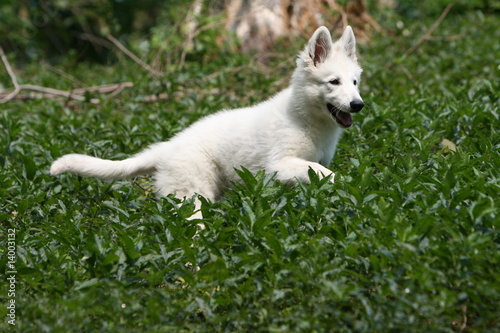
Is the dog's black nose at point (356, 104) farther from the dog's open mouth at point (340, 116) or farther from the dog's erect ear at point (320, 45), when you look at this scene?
the dog's erect ear at point (320, 45)

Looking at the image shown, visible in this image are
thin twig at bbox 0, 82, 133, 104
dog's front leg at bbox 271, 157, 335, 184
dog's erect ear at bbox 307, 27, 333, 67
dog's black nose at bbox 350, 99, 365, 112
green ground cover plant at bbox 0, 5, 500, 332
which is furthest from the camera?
thin twig at bbox 0, 82, 133, 104

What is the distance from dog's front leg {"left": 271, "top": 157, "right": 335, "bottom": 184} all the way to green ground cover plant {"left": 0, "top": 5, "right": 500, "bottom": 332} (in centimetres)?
31

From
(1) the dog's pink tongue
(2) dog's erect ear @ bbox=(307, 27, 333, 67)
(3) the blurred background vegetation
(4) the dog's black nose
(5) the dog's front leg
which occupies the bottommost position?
(3) the blurred background vegetation

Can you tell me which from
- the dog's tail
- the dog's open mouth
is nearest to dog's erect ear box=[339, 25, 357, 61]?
the dog's open mouth

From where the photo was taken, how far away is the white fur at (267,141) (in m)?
5.02

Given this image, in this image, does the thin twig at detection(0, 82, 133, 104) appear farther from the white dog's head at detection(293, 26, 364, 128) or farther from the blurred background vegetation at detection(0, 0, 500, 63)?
the white dog's head at detection(293, 26, 364, 128)

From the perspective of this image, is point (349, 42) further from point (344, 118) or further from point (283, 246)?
point (283, 246)

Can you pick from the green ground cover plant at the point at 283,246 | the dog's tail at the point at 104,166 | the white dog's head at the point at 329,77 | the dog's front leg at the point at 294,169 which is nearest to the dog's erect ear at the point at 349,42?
the white dog's head at the point at 329,77

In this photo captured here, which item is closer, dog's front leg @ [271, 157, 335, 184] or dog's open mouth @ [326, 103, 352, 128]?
dog's front leg @ [271, 157, 335, 184]

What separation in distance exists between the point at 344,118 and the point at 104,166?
2.06 m

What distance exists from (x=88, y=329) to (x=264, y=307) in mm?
Result: 965

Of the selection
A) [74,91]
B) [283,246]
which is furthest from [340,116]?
[74,91]

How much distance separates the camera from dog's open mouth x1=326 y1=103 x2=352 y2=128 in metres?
5.05

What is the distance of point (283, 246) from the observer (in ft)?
11.7
